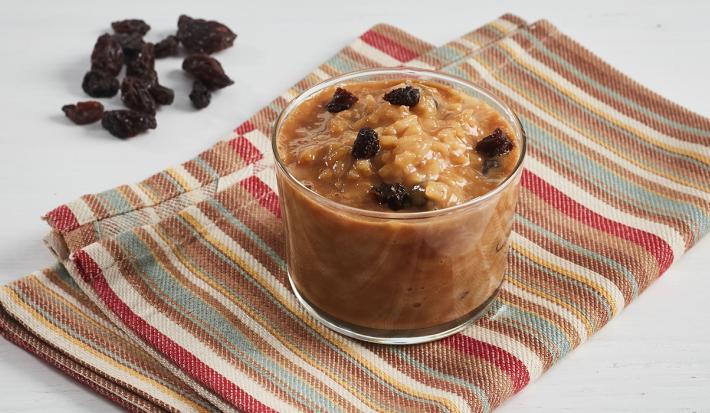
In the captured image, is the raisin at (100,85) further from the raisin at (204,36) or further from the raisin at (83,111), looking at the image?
the raisin at (204,36)

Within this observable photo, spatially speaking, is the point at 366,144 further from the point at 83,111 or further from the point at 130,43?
the point at 130,43

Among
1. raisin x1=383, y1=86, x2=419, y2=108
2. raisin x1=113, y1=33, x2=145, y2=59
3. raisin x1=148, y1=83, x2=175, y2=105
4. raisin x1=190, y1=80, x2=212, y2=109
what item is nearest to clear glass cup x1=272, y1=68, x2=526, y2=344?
raisin x1=383, y1=86, x2=419, y2=108

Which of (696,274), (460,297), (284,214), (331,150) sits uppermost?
(331,150)

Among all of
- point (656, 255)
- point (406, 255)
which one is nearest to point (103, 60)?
point (406, 255)

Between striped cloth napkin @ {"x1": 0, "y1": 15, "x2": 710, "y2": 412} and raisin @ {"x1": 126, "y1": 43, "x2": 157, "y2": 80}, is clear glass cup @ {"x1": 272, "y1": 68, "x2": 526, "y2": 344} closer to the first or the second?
striped cloth napkin @ {"x1": 0, "y1": 15, "x2": 710, "y2": 412}

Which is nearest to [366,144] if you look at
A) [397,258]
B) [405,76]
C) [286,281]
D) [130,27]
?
[397,258]

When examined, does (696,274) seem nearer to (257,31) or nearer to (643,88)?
(643,88)
